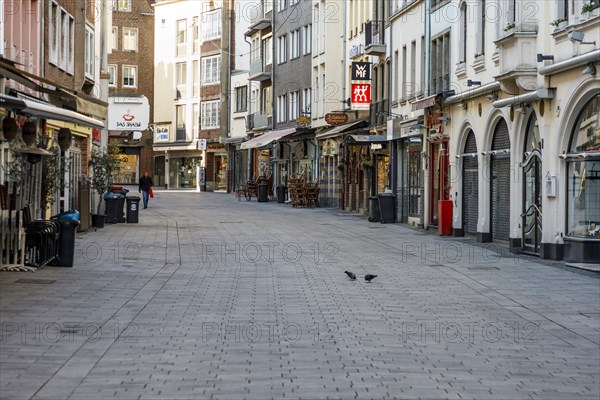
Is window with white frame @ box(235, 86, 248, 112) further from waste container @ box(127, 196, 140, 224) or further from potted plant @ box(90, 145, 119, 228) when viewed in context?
potted plant @ box(90, 145, 119, 228)

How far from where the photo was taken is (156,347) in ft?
35.0

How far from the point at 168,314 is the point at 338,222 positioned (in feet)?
82.6

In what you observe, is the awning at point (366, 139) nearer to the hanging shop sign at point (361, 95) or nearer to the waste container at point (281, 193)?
the hanging shop sign at point (361, 95)

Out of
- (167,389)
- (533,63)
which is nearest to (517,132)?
(533,63)

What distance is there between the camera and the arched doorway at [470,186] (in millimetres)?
29734

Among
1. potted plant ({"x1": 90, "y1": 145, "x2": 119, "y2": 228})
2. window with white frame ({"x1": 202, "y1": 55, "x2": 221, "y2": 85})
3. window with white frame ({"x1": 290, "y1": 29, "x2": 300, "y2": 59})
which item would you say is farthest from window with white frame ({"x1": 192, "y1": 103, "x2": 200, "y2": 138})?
potted plant ({"x1": 90, "y1": 145, "x2": 119, "y2": 228})

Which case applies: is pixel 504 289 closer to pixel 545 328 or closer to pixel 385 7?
pixel 545 328

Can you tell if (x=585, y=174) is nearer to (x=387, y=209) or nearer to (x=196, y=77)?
(x=387, y=209)

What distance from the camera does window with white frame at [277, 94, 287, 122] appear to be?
64.4 m

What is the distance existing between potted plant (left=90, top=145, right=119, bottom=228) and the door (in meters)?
12.3

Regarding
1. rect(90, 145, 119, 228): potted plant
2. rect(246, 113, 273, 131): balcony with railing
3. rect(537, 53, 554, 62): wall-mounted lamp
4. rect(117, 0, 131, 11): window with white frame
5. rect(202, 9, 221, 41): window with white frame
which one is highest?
rect(117, 0, 131, 11): window with white frame

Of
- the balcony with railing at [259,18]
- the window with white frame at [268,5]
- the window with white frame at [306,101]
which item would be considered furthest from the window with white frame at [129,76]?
the window with white frame at [306,101]

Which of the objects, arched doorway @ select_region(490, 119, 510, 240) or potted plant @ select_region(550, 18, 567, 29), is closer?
potted plant @ select_region(550, 18, 567, 29)

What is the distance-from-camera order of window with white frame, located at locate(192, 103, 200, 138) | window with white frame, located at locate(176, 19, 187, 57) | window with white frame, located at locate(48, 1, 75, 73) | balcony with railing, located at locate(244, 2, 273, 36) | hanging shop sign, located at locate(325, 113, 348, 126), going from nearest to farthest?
window with white frame, located at locate(48, 1, 75, 73) < hanging shop sign, located at locate(325, 113, 348, 126) < balcony with railing, located at locate(244, 2, 273, 36) < window with white frame, located at locate(192, 103, 200, 138) < window with white frame, located at locate(176, 19, 187, 57)
